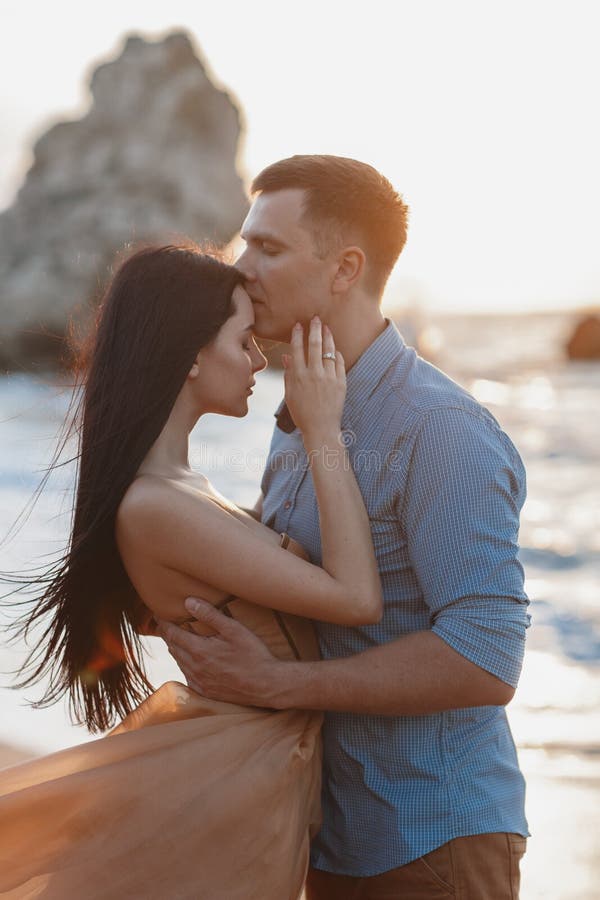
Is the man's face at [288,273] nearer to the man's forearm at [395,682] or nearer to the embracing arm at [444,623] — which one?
the embracing arm at [444,623]

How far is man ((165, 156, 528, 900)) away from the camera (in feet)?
7.34

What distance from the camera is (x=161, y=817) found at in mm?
2162

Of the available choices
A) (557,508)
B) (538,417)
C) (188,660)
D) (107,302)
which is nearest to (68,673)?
A: (188,660)

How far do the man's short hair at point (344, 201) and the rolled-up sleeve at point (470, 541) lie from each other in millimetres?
763

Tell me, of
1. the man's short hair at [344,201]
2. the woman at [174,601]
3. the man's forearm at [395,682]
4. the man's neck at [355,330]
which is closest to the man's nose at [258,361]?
the woman at [174,601]

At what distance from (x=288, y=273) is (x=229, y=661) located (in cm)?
115

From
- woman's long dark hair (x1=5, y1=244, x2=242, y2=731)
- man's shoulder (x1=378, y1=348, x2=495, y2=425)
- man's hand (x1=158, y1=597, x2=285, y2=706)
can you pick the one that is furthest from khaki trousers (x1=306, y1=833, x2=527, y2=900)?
man's shoulder (x1=378, y1=348, x2=495, y2=425)

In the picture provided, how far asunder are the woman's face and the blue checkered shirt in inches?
14.3

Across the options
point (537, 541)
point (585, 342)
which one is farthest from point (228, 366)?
point (585, 342)

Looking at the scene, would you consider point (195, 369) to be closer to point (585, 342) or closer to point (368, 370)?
point (368, 370)

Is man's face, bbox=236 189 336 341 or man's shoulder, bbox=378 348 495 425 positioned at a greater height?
man's face, bbox=236 189 336 341

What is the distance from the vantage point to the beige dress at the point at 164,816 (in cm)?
212

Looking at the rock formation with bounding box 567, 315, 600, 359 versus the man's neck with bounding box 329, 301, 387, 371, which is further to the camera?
the rock formation with bounding box 567, 315, 600, 359

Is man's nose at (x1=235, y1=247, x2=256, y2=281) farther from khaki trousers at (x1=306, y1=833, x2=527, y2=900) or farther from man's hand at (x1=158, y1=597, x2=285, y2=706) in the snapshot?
khaki trousers at (x1=306, y1=833, x2=527, y2=900)
